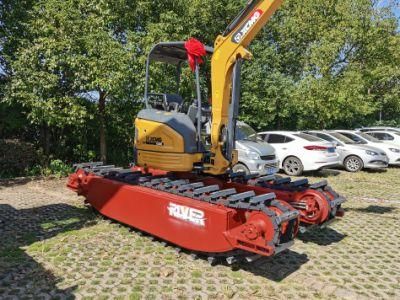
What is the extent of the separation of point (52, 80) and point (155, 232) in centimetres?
685

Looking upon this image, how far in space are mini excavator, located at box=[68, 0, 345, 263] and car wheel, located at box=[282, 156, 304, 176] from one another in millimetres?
6530

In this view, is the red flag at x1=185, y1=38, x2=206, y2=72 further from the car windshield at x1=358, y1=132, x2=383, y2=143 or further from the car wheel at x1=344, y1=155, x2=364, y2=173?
the car windshield at x1=358, y1=132, x2=383, y2=143

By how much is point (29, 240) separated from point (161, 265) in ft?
7.57

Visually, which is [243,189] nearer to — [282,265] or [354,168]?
[282,265]

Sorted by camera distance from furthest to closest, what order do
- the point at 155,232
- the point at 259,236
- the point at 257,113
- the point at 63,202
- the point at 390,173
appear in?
the point at 257,113
the point at 390,173
the point at 63,202
the point at 155,232
the point at 259,236

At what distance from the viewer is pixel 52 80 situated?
1112 centimetres

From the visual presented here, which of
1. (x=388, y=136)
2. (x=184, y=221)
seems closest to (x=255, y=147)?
(x=184, y=221)

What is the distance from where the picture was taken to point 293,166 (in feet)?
44.9

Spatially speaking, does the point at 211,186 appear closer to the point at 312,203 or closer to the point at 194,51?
the point at 312,203

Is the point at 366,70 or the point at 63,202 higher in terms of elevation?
the point at 366,70

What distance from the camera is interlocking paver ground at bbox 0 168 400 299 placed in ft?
15.4

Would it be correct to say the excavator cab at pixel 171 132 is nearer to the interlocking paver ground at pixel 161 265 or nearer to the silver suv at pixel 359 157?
the interlocking paver ground at pixel 161 265

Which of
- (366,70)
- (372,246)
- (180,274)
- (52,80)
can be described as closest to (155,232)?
(180,274)

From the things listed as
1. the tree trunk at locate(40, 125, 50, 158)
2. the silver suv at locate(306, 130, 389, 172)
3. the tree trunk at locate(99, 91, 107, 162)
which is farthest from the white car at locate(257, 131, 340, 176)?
the tree trunk at locate(40, 125, 50, 158)
